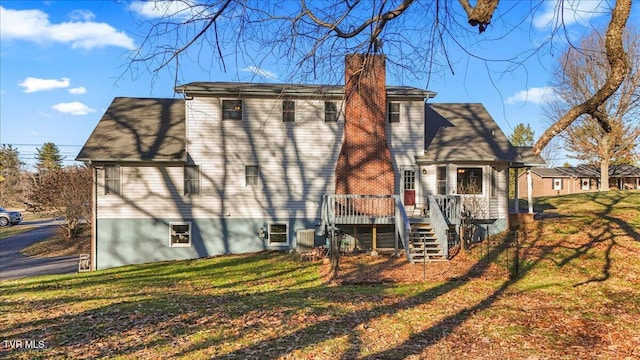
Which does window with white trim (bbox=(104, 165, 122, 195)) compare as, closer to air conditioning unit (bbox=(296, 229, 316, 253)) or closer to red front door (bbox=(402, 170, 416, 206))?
air conditioning unit (bbox=(296, 229, 316, 253))

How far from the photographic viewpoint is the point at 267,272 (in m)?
Result: 14.6

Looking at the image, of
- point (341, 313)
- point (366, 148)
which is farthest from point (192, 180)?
point (341, 313)

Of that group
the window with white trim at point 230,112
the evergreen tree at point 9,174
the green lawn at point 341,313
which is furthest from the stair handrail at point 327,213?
the evergreen tree at point 9,174

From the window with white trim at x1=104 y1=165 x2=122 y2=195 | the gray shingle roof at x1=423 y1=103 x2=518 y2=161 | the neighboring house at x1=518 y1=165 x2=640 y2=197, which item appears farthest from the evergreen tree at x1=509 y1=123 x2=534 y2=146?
the window with white trim at x1=104 y1=165 x2=122 y2=195

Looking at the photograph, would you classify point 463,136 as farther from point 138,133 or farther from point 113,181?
point 113,181

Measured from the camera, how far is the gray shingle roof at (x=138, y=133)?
17688mm

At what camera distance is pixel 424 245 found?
1459 centimetres

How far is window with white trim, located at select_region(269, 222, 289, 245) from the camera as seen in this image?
18484 mm

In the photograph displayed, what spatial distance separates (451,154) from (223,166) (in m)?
9.86

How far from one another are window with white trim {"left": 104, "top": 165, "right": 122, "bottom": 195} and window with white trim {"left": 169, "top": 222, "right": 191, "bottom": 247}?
2691mm

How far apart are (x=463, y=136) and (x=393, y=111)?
3524 millimetres

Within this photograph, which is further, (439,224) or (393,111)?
(393,111)

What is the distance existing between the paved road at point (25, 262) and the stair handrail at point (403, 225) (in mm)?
14853

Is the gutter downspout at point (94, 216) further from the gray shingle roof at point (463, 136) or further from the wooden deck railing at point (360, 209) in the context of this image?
the gray shingle roof at point (463, 136)
